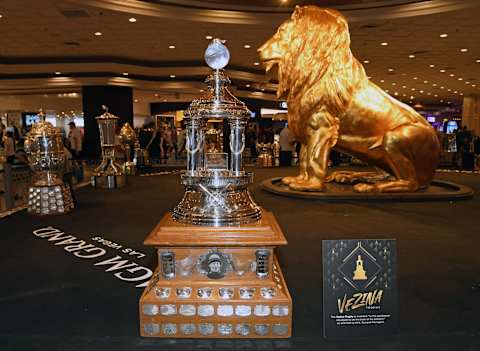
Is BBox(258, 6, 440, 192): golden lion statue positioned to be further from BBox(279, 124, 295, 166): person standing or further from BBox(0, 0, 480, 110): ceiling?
BBox(279, 124, 295, 166): person standing

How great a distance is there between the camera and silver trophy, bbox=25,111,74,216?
442cm

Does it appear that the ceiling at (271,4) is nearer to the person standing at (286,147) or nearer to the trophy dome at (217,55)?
the person standing at (286,147)

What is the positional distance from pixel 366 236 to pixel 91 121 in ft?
49.2

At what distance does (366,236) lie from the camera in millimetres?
3486

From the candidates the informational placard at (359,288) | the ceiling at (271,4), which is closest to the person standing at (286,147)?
the ceiling at (271,4)

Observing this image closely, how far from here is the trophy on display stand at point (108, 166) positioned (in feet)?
22.0

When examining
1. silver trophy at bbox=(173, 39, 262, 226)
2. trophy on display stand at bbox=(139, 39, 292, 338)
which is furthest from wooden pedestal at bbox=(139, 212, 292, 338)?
silver trophy at bbox=(173, 39, 262, 226)

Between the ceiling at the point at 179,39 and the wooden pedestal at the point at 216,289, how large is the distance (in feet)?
22.9

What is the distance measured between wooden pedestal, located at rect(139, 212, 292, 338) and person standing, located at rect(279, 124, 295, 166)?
30.8ft

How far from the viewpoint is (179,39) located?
411 inches

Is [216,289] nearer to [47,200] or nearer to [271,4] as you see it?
[47,200]

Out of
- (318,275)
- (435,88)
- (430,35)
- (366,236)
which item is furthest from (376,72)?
(318,275)

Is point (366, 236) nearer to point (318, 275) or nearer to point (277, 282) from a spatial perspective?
point (318, 275)

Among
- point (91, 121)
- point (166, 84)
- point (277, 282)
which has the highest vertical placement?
point (166, 84)
